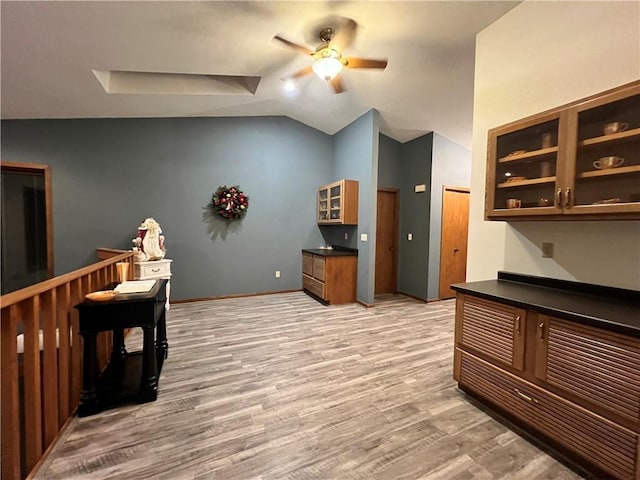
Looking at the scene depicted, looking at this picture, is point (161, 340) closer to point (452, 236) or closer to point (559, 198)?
point (559, 198)

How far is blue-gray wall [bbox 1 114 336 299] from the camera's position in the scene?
4.24 m

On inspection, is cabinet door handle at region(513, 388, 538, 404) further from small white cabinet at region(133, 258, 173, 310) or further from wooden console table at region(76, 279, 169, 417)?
small white cabinet at region(133, 258, 173, 310)

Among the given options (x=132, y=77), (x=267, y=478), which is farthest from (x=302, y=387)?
(x=132, y=77)

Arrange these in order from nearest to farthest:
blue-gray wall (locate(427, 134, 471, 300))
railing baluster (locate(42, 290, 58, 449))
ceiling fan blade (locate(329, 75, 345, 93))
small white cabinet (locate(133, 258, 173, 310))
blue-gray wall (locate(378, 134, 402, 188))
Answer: railing baluster (locate(42, 290, 58, 449)) < ceiling fan blade (locate(329, 75, 345, 93)) < small white cabinet (locate(133, 258, 173, 310)) < blue-gray wall (locate(427, 134, 471, 300)) < blue-gray wall (locate(378, 134, 402, 188))

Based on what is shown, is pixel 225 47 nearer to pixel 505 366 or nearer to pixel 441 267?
pixel 505 366

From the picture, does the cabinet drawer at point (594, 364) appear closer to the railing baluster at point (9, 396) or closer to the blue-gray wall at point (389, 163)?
the railing baluster at point (9, 396)

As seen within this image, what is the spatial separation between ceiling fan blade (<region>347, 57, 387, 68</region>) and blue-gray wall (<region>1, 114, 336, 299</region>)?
5.68ft

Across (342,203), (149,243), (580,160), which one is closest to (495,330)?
(580,160)

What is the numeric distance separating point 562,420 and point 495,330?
1.75 ft

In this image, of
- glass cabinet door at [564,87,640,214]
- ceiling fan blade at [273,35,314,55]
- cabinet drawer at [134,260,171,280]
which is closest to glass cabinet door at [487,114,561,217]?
glass cabinet door at [564,87,640,214]

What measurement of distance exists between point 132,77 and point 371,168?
136 inches

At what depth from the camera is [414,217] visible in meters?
5.15

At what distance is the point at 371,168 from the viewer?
4.36 m

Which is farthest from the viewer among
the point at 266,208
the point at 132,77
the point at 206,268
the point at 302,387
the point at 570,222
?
the point at 266,208
